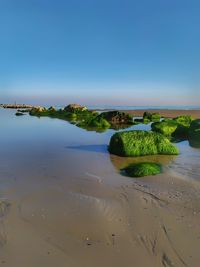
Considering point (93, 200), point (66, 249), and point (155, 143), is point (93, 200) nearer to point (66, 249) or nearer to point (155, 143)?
point (66, 249)

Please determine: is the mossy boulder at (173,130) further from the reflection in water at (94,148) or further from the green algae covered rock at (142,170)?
the green algae covered rock at (142,170)

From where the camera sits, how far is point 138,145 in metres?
10.6

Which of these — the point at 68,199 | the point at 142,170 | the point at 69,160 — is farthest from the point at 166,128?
the point at 68,199

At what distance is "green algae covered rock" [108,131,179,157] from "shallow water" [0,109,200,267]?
1.24ft

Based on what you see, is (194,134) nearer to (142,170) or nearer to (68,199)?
(142,170)

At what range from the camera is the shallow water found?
412cm

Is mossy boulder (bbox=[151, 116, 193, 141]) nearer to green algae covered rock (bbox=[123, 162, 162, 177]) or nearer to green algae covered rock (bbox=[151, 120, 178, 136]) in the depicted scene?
green algae covered rock (bbox=[151, 120, 178, 136])

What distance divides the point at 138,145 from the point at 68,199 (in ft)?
16.5

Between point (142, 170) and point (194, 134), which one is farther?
point (194, 134)

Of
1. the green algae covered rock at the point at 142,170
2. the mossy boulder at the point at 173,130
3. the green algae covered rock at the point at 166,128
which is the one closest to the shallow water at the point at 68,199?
the green algae covered rock at the point at 142,170

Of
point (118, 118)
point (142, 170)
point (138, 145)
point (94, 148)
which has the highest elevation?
point (138, 145)

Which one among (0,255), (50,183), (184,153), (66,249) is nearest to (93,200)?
(50,183)

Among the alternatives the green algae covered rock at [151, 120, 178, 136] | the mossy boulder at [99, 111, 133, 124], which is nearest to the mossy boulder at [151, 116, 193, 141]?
the green algae covered rock at [151, 120, 178, 136]

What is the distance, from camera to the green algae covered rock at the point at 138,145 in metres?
10.5
